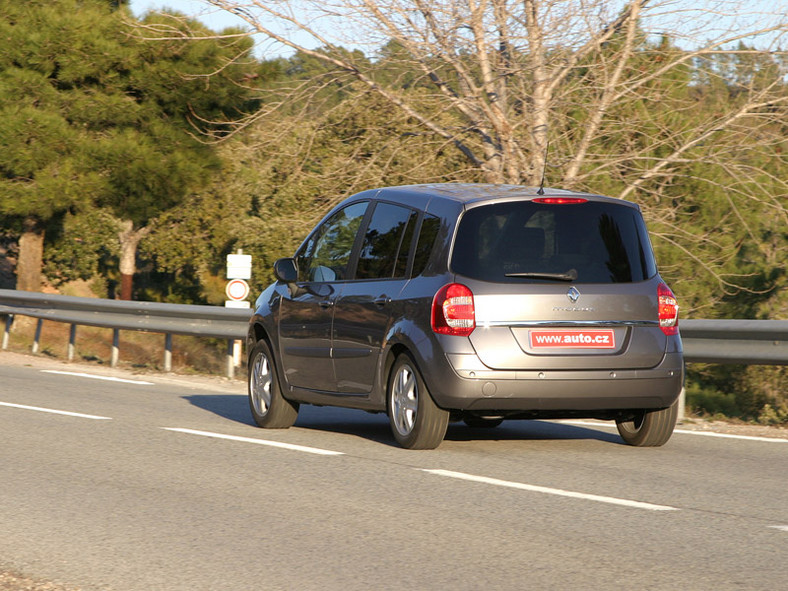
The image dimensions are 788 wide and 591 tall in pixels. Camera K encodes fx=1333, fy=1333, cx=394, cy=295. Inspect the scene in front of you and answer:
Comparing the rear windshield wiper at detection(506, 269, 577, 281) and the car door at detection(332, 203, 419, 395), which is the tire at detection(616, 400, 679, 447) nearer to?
the rear windshield wiper at detection(506, 269, 577, 281)

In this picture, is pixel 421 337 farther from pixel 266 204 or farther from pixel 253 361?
pixel 266 204

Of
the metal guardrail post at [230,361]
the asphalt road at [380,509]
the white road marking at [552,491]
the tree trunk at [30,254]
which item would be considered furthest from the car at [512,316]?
the tree trunk at [30,254]

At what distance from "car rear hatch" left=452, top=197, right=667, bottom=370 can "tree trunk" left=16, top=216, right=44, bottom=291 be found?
30.8 m

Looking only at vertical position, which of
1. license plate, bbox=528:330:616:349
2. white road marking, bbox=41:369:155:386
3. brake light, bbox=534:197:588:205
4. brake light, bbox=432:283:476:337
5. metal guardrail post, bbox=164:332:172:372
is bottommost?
white road marking, bbox=41:369:155:386

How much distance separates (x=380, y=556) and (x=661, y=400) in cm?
351

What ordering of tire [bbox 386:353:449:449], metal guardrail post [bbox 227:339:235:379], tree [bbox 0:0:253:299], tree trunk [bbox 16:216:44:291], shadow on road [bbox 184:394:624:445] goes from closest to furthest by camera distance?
tire [bbox 386:353:449:449] < shadow on road [bbox 184:394:624:445] < metal guardrail post [bbox 227:339:235:379] < tree [bbox 0:0:253:299] < tree trunk [bbox 16:216:44:291]

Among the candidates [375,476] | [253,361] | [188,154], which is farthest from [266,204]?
[375,476]

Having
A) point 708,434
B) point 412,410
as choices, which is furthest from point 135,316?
point 412,410

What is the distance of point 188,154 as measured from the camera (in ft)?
123

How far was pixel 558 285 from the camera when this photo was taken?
327 inches

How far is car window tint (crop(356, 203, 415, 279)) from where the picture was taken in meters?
9.05

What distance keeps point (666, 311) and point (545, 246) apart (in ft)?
2.97

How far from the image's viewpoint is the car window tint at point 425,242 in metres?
8.59

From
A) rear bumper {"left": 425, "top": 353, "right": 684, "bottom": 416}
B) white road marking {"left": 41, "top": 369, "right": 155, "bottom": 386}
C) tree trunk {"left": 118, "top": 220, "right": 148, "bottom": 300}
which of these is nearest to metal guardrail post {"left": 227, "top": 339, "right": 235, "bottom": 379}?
white road marking {"left": 41, "top": 369, "right": 155, "bottom": 386}
